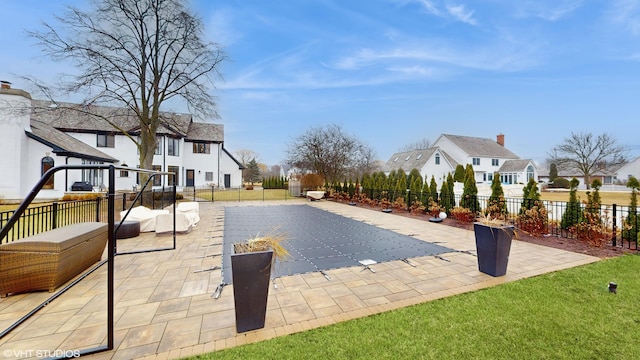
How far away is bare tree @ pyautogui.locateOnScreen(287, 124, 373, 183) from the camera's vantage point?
22062mm

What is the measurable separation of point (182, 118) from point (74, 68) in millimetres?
14934

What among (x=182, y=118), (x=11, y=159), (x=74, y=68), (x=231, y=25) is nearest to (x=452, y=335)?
(x=231, y=25)

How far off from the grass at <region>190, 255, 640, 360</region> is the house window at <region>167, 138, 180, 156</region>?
88.9ft

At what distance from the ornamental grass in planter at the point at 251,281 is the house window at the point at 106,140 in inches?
1120

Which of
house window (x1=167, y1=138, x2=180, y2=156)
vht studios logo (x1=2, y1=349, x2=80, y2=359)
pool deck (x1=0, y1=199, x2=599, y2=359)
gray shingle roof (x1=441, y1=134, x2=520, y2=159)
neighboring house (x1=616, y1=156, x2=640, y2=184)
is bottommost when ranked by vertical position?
pool deck (x1=0, y1=199, x2=599, y2=359)

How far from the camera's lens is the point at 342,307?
3242 mm

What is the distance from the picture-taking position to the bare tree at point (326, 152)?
72.4ft

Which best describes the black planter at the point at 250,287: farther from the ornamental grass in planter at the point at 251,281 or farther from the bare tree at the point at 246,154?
the bare tree at the point at 246,154

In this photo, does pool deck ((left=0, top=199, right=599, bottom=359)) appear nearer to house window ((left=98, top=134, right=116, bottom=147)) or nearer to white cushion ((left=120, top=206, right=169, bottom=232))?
white cushion ((left=120, top=206, right=169, bottom=232))

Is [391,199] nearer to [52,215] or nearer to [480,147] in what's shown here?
[52,215]

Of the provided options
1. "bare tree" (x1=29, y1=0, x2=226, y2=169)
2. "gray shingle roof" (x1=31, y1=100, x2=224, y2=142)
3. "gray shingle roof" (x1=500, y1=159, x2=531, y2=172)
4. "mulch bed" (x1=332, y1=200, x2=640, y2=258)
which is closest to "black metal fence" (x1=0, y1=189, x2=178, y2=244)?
"bare tree" (x1=29, y1=0, x2=226, y2=169)

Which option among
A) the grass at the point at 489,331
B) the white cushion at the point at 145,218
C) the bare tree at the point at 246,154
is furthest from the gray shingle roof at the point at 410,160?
the grass at the point at 489,331

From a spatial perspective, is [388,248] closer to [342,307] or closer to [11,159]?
[342,307]

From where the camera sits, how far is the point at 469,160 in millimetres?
33000
